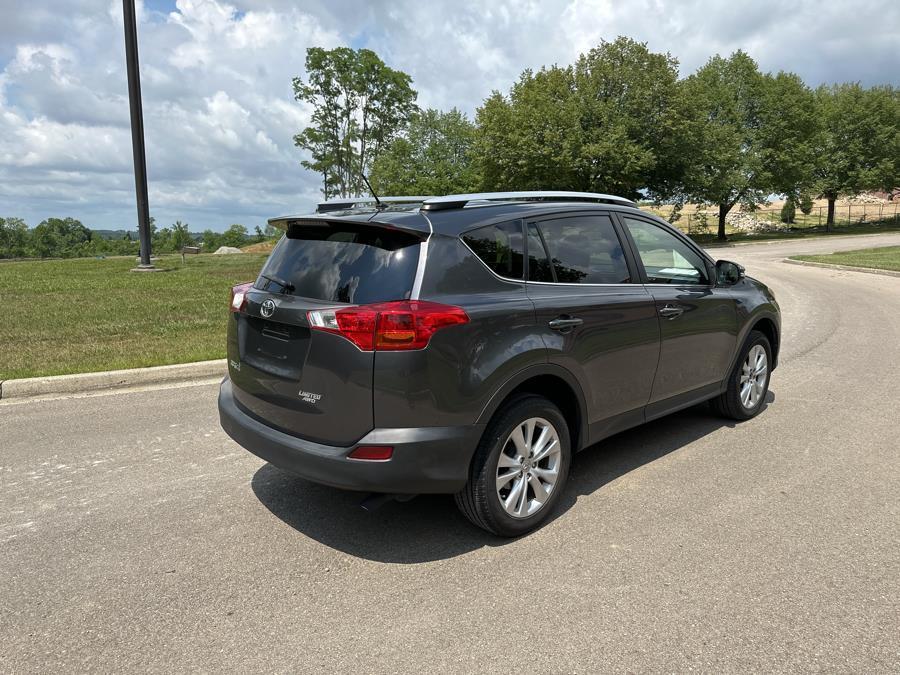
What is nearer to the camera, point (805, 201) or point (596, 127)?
point (596, 127)

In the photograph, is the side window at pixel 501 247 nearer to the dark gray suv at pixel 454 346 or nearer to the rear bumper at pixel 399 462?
the dark gray suv at pixel 454 346

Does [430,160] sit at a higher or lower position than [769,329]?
higher

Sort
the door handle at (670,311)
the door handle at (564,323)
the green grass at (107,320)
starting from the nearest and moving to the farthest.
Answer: the door handle at (564,323) → the door handle at (670,311) → the green grass at (107,320)

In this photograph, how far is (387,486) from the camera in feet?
9.73

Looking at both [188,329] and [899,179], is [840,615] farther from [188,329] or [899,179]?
[899,179]

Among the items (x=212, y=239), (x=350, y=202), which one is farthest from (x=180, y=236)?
(x=350, y=202)

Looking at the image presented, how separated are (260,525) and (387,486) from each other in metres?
1.01

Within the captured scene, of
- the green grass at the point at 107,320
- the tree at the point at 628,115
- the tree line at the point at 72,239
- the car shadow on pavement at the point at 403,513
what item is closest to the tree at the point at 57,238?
the tree line at the point at 72,239

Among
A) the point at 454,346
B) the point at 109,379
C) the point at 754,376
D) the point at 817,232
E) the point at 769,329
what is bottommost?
the point at 109,379

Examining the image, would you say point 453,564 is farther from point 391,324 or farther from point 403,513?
point 391,324

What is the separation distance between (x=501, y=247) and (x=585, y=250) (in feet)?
2.41

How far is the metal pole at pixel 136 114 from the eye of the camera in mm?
16828

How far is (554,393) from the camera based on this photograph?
364cm

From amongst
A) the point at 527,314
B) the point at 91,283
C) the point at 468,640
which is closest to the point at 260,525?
the point at 468,640
